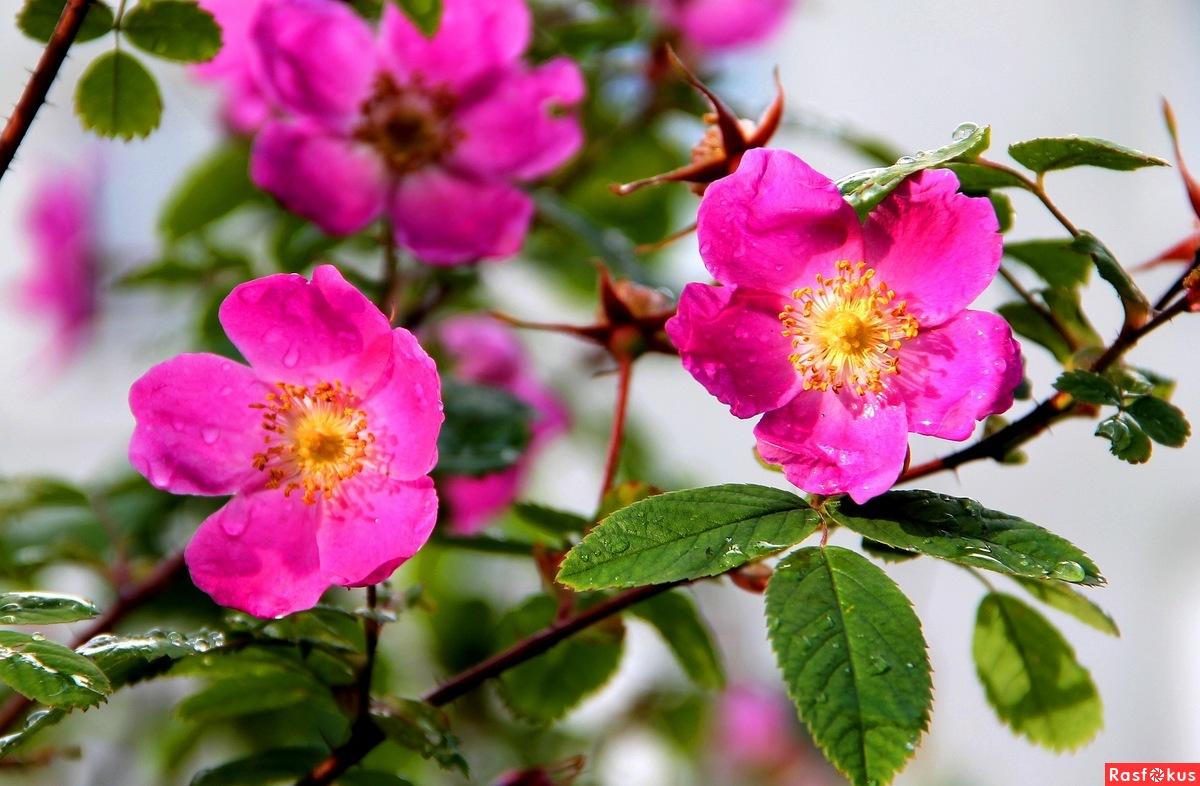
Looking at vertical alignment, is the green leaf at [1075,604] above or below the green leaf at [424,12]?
below

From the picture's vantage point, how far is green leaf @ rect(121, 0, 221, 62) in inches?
24.5

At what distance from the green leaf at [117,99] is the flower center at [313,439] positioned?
171 mm

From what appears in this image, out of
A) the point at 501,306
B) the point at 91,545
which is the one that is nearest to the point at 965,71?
the point at 501,306

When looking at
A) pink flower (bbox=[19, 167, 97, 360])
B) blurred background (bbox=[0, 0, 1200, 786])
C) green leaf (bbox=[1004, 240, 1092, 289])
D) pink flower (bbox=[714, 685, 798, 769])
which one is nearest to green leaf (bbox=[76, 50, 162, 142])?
green leaf (bbox=[1004, 240, 1092, 289])

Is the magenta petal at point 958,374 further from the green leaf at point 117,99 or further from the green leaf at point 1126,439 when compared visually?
the green leaf at point 117,99

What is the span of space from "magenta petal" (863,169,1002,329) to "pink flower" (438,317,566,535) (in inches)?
22.8

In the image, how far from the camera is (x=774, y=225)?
1.83 feet

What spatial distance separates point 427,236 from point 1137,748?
2238mm

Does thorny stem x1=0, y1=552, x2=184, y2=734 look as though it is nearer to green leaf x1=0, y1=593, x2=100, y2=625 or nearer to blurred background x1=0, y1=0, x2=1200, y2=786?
green leaf x1=0, y1=593, x2=100, y2=625

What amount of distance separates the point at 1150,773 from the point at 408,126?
2.24 ft

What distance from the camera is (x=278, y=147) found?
2.77 ft

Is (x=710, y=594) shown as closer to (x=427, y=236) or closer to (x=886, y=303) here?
(x=427, y=236)

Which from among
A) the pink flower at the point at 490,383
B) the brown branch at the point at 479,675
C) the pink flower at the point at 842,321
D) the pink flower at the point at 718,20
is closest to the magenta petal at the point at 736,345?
the pink flower at the point at 842,321

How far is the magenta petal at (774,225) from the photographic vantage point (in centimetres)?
53
